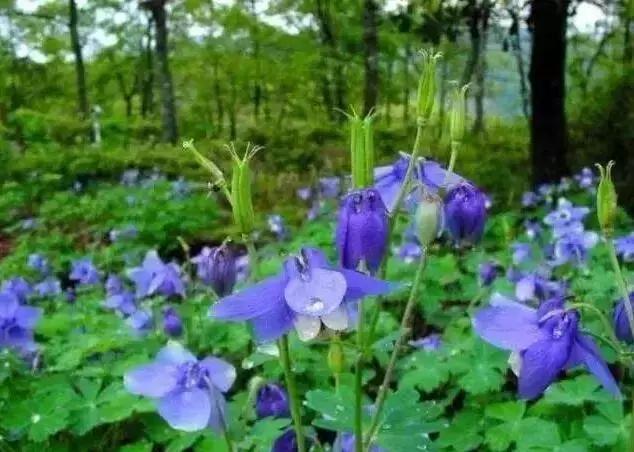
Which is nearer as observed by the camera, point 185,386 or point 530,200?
point 185,386

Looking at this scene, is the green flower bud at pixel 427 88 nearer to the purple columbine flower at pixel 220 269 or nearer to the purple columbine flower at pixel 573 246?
the purple columbine flower at pixel 220 269

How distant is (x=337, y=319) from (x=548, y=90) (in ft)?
20.1

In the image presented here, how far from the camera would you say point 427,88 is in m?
1.14

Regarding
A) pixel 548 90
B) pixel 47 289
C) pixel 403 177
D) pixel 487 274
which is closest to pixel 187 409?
pixel 403 177

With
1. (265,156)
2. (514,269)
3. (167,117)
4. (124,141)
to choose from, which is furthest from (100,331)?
(124,141)

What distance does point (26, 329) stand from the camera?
7.16 ft

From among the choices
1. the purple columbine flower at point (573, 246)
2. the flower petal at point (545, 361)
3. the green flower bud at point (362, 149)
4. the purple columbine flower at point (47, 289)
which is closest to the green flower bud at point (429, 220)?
A: the green flower bud at point (362, 149)

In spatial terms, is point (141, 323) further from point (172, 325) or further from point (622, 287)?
point (622, 287)

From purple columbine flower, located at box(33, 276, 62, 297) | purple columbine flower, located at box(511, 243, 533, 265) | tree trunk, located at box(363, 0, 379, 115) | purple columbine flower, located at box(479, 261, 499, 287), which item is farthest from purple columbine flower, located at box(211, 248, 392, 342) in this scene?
tree trunk, located at box(363, 0, 379, 115)

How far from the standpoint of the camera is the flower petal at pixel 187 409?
1258 millimetres

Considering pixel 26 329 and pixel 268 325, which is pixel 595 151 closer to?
pixel 26 329

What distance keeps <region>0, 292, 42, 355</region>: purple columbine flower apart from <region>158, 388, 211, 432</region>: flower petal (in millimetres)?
946

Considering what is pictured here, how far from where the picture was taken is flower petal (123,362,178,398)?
131cm

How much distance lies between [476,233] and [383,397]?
0.25 metres
